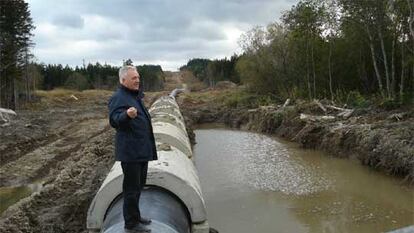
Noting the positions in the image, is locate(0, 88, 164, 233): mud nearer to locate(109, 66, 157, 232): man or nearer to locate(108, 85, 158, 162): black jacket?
locate(109, 66, 157, 232): man

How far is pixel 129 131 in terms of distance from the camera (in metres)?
4.96

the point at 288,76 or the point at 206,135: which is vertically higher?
the point at 288,76

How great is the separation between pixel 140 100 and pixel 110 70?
9877 centimetres

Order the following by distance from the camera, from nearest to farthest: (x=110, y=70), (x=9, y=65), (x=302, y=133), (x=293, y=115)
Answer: (x=302, y=133) → (x=293, y=115) → (x=9, y=65) → (x=110, y=70)

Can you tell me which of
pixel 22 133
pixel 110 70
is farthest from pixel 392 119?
pixel 110 70

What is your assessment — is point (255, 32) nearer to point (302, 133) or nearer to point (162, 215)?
point (302, 133)

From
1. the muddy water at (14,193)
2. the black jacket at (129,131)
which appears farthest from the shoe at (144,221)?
the muddy water at (14,193)

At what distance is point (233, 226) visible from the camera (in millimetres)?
10336

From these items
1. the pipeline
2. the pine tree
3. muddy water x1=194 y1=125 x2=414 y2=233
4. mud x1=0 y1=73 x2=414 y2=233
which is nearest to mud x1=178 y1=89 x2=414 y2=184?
mud x1=0 y1=73 x2=414 y2=233

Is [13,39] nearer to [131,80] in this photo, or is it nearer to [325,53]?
[325,53]

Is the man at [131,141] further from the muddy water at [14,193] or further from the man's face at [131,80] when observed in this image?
the muddy water at [14,193]

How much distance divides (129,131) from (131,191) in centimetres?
58

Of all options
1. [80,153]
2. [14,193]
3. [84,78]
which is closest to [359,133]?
[80,153]

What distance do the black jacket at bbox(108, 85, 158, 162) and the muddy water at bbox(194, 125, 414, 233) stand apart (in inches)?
213
